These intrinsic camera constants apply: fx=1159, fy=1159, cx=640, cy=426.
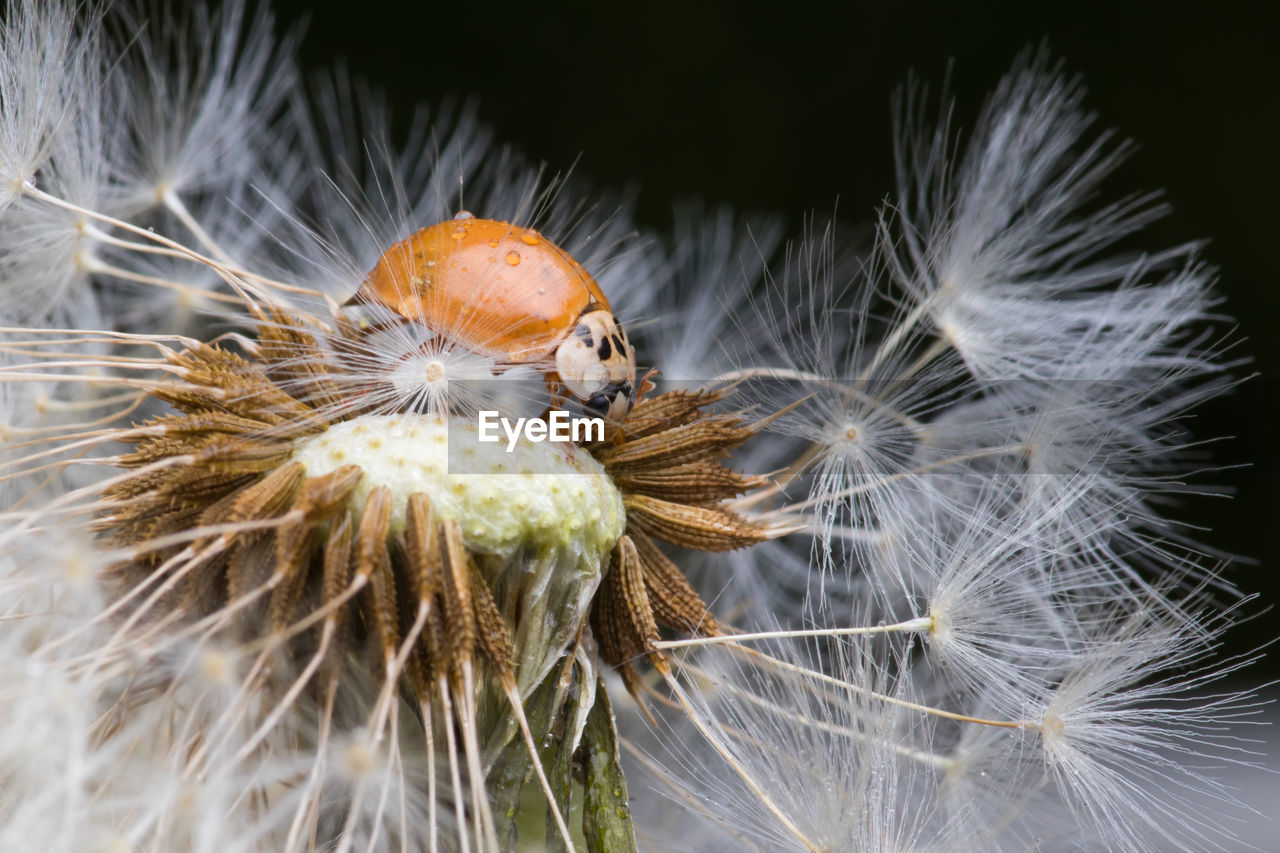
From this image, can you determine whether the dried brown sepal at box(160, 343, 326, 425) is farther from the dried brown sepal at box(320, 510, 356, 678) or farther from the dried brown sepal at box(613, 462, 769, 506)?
the dried brown sepal at box(613, 462, 769, 506)

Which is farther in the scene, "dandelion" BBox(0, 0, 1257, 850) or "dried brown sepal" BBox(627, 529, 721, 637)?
"dried brown sepal" BBox(627, 529, 721, 637)

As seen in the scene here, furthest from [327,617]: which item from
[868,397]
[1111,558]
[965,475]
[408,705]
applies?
[1111,558]

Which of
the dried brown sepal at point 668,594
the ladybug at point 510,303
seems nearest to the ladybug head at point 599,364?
the ladybug at point 510,303

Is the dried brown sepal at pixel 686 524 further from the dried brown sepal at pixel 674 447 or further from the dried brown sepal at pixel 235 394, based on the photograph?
the dried brown sepal at pixel 235 394

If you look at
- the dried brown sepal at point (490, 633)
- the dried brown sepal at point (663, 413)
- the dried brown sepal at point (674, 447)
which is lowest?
the dried brown sepal at point (490, 633)

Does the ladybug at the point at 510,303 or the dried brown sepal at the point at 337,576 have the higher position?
the ladybug at the point at 510,303

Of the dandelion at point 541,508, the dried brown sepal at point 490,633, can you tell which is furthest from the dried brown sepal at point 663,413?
the dried brown sepal at point 490,633

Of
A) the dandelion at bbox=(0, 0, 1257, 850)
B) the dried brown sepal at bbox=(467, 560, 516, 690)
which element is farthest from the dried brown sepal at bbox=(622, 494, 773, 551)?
the dried brown sepal at bbox=(467, 560, 516, 690)

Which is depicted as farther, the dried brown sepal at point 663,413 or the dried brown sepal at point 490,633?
the dried brown sepal at point 663,413

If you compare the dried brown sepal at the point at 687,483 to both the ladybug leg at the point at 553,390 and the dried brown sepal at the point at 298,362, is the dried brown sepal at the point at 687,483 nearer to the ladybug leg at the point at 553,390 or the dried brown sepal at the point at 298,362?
the ladybug leg at the point at 553,390
